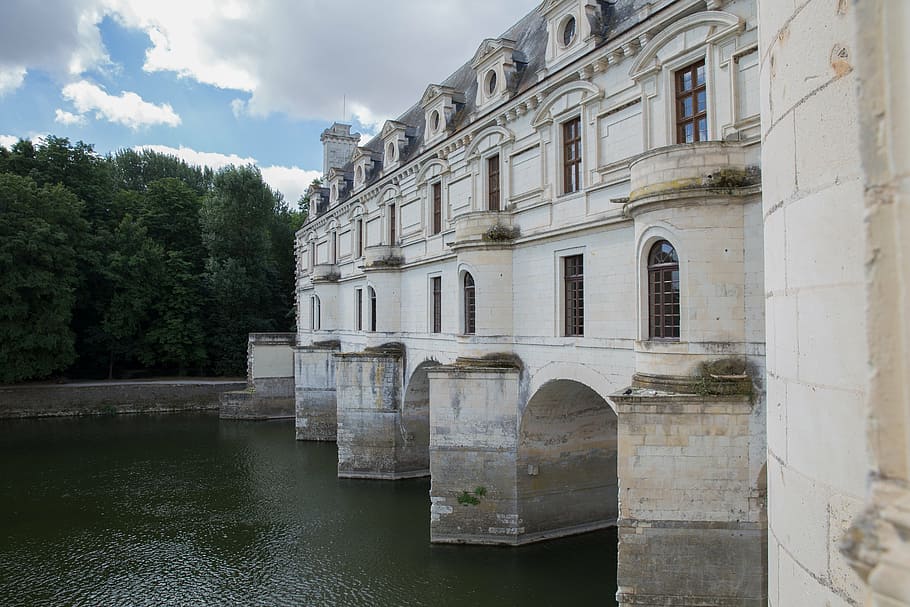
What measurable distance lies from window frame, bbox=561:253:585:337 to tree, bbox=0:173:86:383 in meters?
29.4

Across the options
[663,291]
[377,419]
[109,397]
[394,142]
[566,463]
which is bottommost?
[109,397]

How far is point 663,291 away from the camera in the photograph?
9688 mm

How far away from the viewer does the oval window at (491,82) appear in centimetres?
1612

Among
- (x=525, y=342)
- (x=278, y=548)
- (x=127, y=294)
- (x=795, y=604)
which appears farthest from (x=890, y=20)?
(x=127, y=294)

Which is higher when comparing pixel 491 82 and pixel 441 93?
pixel 441 93

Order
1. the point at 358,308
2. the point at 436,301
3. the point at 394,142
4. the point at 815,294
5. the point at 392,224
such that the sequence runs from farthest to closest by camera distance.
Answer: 1. the point at 358,308
2. the point at 394,142
3. the point at 392,224
4. the point at 436,301
5. the point at 815,294

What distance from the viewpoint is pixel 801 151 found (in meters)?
3.28

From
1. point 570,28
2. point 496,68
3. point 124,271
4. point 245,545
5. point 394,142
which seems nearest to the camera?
point 570,28

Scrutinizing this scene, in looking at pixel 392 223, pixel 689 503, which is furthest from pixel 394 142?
pixel 689 503

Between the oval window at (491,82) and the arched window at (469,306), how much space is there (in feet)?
15.5

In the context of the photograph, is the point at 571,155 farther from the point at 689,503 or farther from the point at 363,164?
the point at 363,164

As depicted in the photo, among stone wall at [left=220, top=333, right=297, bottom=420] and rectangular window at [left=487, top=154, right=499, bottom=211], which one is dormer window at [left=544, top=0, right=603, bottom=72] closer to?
rectangular window at [left=487, top=154, right=499, bottom=211]

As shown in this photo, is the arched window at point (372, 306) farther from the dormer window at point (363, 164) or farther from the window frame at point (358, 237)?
the dormer window at point (363, 164)

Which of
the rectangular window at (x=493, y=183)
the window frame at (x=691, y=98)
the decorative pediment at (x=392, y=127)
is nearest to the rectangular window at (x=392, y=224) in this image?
the decorative pediment at (x=392, y=127)
